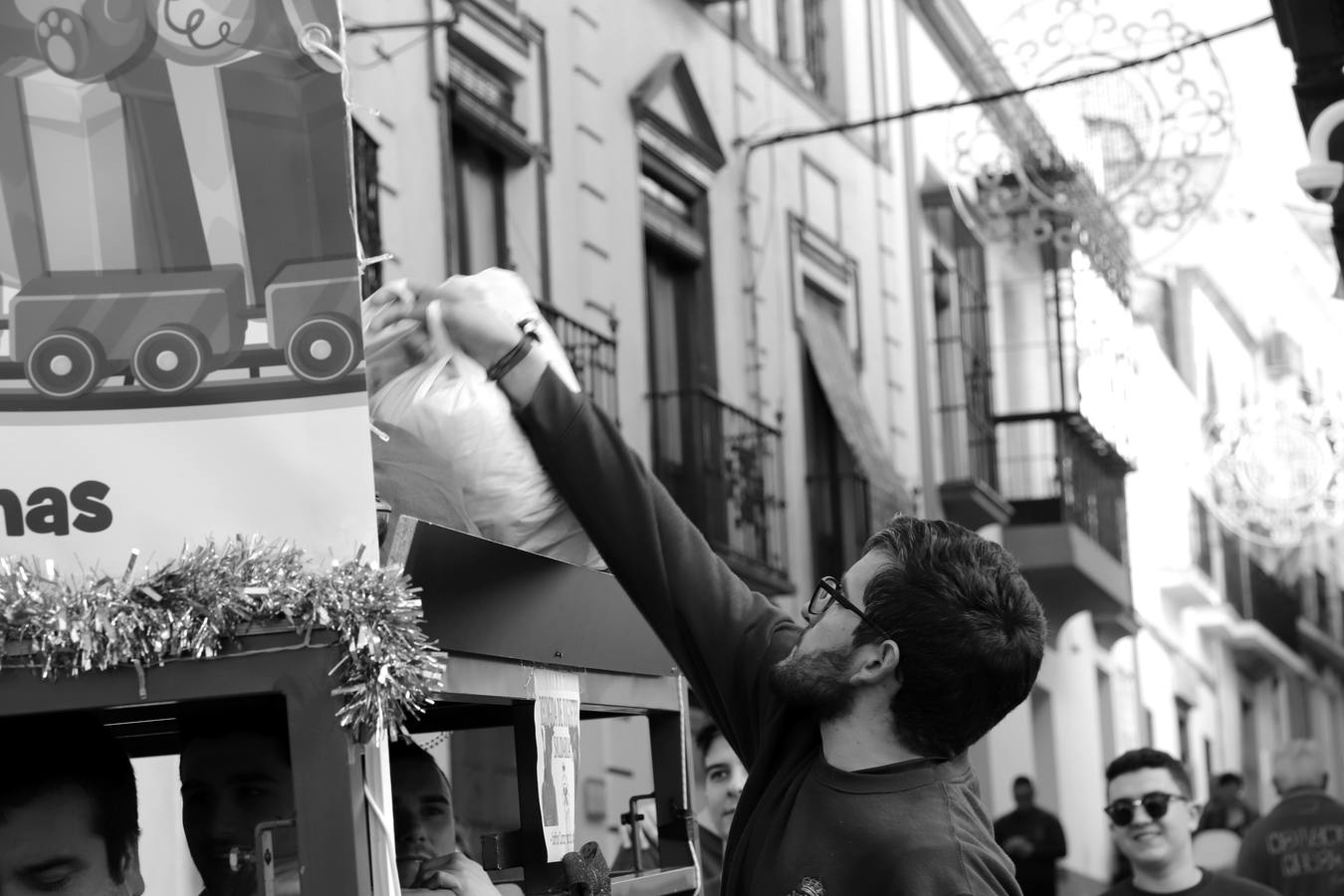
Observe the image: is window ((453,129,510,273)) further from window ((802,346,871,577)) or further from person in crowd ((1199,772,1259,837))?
window ((802,346,871,577))

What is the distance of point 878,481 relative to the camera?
1716 cm

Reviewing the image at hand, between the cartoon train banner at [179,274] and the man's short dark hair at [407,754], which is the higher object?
the cartoon train banner at [179,274]

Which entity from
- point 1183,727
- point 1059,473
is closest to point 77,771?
point 1059,473

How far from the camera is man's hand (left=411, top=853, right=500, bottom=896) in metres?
3.30

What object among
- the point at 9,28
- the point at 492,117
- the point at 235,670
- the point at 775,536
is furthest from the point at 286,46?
the point at 775,536

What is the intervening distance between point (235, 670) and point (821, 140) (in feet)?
51.3

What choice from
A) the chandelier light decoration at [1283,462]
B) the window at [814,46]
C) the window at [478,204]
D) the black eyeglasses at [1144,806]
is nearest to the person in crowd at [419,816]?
the black eyeglasses at [1144,806]

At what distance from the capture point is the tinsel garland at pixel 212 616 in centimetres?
261

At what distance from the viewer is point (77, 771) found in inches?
121

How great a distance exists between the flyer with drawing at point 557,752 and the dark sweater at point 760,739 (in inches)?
8.6

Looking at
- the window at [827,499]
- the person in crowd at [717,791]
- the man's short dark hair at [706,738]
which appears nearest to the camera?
the person in crowd at [717,791]

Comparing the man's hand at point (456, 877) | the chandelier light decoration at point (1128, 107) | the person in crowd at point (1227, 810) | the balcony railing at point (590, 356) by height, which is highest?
the chandelier light decoration at point (1128, 107)

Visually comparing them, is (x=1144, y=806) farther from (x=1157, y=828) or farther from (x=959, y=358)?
(x=959, y=358)

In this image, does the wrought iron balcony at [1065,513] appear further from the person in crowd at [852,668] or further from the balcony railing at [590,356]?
the person in crowd at [852,668]
